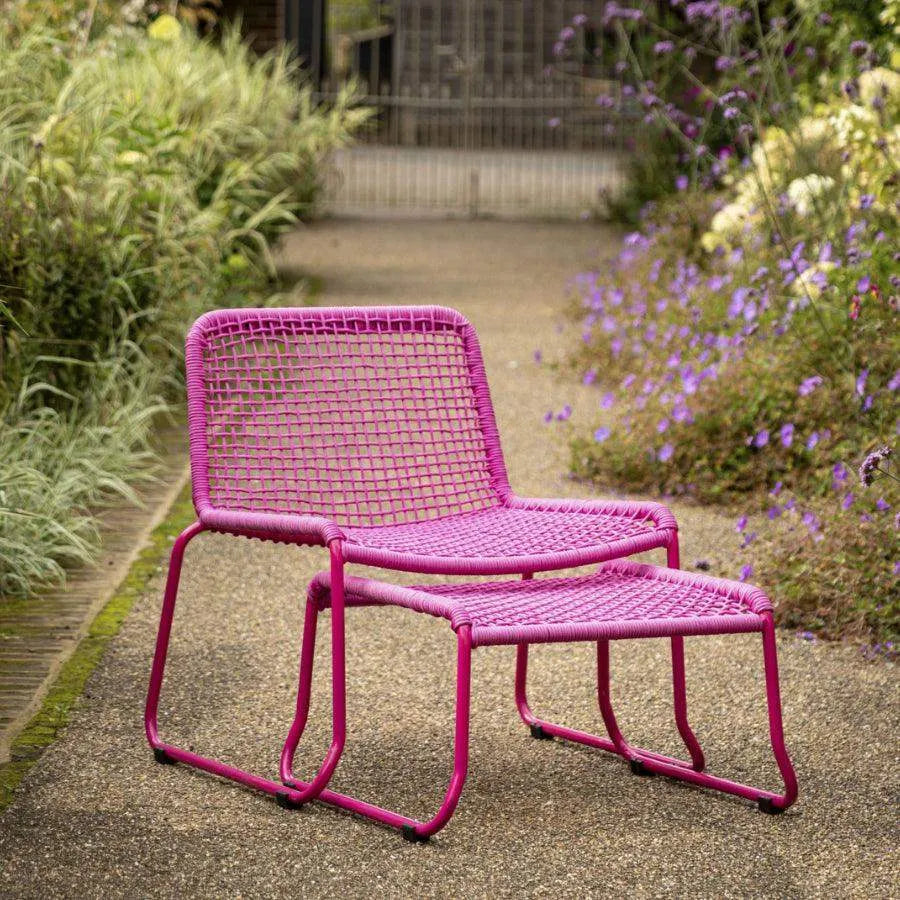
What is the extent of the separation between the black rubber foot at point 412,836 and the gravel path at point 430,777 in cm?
2

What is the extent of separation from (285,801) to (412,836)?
0.29m

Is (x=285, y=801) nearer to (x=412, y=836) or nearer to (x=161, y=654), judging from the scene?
(x=412, y=836)

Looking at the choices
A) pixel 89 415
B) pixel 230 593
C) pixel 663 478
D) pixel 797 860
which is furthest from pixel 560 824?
pixel 89 415

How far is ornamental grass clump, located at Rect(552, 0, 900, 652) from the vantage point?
14.0 ft

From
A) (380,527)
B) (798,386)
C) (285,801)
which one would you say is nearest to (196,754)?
(285,801)

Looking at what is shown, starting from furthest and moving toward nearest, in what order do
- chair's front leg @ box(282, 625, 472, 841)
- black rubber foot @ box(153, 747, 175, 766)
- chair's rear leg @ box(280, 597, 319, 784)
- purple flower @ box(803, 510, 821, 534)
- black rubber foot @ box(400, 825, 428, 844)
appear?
purple flower @ box(803, 510, 821, 534)
black rubber foot @ box(153, 747, 175, 766)
chair's rear leg @ box(280, 597, 319, 784)
black rubber foot @ box(400, 825, 428, 844)
chair's front leg @ box(282, 625, 472, 841)

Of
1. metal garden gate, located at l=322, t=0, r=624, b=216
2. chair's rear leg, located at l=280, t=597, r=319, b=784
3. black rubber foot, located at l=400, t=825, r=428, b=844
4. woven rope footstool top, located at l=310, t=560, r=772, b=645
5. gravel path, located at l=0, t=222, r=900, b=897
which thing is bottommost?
metal garden gate, located at l=322, t=0, r=624, b=216

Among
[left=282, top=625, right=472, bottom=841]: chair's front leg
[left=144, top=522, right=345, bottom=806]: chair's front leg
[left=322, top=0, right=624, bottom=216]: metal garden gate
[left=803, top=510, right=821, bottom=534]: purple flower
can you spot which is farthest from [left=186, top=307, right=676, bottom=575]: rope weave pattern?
[left=322, top=0, right=624, bottom=216]: metal garden gate

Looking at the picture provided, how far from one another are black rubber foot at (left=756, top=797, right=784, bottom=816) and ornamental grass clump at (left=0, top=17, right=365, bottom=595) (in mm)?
2077

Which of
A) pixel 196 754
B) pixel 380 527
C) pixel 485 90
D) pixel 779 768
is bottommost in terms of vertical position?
pixel 485 90

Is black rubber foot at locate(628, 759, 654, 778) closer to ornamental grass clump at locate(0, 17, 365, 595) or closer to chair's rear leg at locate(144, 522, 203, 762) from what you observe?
chair's rear leg at locate(144, 522, 203, 762)

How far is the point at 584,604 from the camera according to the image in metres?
2.98

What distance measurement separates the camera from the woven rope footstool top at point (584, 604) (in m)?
2.77

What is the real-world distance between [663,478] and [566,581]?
2.49 m
